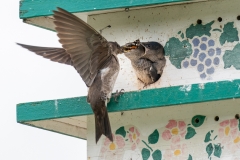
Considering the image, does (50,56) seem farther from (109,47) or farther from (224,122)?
(224,122)

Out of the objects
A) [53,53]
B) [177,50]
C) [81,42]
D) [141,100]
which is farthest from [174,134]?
[53,53]

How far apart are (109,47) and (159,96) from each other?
32cm

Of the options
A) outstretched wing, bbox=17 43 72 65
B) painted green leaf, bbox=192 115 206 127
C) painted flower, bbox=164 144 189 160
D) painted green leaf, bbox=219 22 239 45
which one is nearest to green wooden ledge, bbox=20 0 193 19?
outstretched wing, bbox=17 43 72 65

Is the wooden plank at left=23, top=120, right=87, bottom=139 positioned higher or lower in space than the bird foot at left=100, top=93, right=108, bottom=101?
lower

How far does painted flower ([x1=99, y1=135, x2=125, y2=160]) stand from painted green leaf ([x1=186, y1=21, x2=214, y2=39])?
0.49 m

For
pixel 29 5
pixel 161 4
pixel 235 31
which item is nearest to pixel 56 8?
pixel 29 5

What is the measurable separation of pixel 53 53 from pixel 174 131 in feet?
2.05

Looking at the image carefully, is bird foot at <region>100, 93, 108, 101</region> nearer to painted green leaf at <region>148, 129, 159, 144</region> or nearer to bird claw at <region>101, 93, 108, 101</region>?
bird claw at <region>101, 93, 108, 101</region>

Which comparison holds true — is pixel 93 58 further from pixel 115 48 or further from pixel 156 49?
pixel 156 49

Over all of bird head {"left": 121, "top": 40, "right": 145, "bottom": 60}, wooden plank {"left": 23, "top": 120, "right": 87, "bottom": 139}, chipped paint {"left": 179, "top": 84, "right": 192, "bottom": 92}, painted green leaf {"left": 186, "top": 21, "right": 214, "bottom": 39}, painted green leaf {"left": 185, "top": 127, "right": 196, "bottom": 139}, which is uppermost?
painted green leaf {"left": 186, "top": 21, "right": 214, "bottom": 39}

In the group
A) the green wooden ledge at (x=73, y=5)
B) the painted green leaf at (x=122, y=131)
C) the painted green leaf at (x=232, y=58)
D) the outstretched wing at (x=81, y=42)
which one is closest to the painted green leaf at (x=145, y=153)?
the painted green leaf at (x=122, y=131)

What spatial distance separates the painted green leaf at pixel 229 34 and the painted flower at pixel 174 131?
0.36m

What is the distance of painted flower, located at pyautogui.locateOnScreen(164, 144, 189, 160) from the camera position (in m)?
3.79

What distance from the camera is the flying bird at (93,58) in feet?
12.2
